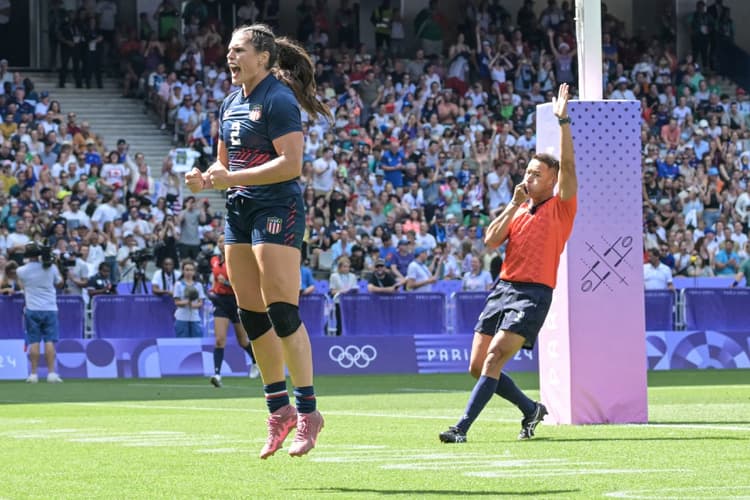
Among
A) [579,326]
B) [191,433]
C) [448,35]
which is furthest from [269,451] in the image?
[448,35]

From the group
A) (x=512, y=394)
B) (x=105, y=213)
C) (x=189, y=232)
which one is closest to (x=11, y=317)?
(x=105, y=213)

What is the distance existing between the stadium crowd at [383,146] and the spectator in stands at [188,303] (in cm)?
71

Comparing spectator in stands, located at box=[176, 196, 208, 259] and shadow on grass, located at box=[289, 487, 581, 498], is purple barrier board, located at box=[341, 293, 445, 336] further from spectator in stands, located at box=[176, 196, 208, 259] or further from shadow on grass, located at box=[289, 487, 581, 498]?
shadow on grass, located at box=[289, 487, 581, 498]

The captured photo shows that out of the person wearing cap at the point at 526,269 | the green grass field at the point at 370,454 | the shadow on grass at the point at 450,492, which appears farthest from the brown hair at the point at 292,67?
the shadow on grass at the point at 450,492

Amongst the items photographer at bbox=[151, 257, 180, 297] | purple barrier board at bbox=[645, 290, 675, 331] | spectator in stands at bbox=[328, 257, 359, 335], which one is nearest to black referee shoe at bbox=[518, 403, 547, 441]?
photographer at bbox=[151, 257, 180, 297]

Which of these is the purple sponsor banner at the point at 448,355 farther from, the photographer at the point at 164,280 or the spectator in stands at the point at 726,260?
the spectator in stands at the point at 726,260

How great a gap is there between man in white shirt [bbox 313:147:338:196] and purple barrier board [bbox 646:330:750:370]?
7.82 m

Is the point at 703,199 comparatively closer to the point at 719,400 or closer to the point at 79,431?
the point at 719,400

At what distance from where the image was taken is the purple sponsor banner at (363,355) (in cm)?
2548

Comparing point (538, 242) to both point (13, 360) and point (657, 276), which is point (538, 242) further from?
point (657, 276)

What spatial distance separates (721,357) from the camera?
27.1 meters

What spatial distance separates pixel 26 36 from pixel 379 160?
10.7 metres

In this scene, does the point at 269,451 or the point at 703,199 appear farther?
the point at 703,199

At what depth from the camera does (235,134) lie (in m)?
9.05
